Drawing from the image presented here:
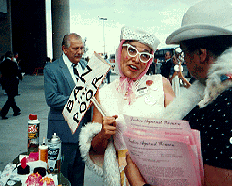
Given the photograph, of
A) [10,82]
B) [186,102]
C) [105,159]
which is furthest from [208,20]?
[10,82]

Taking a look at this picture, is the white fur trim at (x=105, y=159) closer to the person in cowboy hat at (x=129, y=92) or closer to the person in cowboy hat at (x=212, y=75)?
the person in cowboy hat at (x=129, y=92)

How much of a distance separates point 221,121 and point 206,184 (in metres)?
0.25

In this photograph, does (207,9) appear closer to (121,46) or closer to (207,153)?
(207,153)

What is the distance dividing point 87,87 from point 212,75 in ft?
3.09

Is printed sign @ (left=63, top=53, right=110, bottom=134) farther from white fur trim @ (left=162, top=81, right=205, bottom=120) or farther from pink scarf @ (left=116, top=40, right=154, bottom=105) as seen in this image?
white fur trim @ (left=162, top=81, right=205, bottom=120)

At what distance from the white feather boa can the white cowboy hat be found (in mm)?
96

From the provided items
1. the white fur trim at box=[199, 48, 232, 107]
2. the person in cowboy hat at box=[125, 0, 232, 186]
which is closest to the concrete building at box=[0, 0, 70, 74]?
the person in cowboy hat at box=[125, 0, 232, 186]

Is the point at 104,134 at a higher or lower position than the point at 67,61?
lower

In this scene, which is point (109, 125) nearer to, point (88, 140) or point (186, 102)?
point (88, 140)

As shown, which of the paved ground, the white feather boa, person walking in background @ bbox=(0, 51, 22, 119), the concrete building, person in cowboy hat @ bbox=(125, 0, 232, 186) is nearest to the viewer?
person in cowboy hat @ bbox=(125, 0, 232, 186)

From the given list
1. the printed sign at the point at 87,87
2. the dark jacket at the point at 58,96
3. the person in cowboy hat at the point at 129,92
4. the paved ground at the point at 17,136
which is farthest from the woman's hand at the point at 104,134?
the paved ground at the point at 17,136

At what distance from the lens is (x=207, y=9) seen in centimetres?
101

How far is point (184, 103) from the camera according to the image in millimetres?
1215

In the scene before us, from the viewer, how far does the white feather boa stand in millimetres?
951
